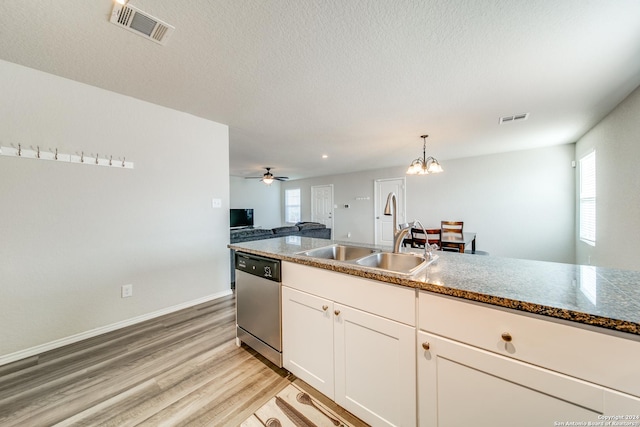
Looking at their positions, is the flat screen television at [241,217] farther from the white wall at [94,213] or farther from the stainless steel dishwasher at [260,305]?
the stainless steel dishwasher at [260,305]

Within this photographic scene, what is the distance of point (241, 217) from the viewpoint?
298 inches

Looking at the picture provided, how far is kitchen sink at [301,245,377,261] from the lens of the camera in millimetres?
1788

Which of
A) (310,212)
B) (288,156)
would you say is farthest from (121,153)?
(310,212)

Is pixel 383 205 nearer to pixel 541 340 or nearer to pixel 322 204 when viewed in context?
pixel 322 204

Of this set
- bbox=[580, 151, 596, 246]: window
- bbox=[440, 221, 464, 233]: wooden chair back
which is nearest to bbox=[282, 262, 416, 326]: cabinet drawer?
bbox=[440, 221, 464, 233]: wooden chair back

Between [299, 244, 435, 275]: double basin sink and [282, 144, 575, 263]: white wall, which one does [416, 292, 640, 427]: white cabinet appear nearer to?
[299, 244, 435, 275]: double basin sink

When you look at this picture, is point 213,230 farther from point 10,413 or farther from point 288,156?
point 288,156

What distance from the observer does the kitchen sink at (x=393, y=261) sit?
153 centimetres

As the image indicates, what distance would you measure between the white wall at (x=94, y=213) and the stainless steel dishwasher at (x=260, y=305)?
1.29 metres

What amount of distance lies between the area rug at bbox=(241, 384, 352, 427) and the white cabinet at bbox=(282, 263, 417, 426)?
9 cm

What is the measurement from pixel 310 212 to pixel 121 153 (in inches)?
246

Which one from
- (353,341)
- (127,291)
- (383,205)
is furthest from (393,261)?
(383,205)

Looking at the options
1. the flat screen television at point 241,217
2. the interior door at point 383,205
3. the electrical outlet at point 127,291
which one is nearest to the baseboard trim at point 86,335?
the electrical outlet at point 127,291

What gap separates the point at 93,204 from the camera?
7.41ft
